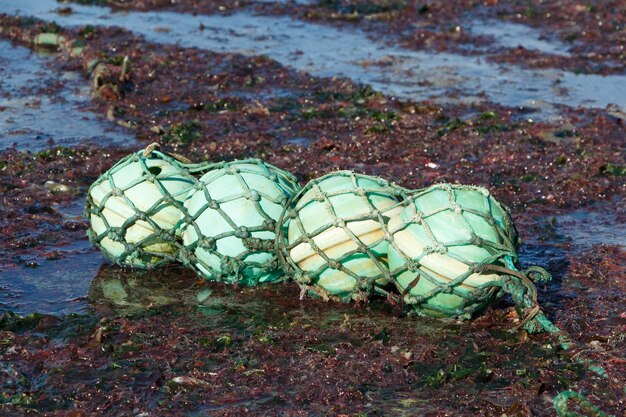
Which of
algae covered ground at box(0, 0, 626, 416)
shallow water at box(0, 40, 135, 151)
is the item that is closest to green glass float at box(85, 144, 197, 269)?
algae covered ground at box(0, 0, 626, 416)

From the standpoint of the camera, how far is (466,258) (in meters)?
4.89

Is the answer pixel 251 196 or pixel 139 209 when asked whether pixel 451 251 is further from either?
pixel 139 209

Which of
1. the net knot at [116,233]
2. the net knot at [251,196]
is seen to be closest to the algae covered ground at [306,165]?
the net knot at [116,233]

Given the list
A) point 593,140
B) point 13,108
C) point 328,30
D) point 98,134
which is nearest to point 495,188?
point 593,140

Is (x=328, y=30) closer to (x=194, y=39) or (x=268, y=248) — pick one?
(x=194, y=39)

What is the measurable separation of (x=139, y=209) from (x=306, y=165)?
258 centimetres

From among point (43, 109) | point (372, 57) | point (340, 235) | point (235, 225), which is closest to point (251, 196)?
point (235, 225)

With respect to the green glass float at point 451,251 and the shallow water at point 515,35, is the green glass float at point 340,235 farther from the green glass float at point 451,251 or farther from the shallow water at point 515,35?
the shallow water at point 515,35

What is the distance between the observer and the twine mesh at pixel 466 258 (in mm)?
4871

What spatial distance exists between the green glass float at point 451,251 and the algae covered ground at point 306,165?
0.22m

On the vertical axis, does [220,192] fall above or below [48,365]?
above

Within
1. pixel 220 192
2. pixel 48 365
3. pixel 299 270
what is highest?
pixel 220 192

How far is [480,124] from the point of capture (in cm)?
901

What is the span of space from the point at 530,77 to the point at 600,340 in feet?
21.0
